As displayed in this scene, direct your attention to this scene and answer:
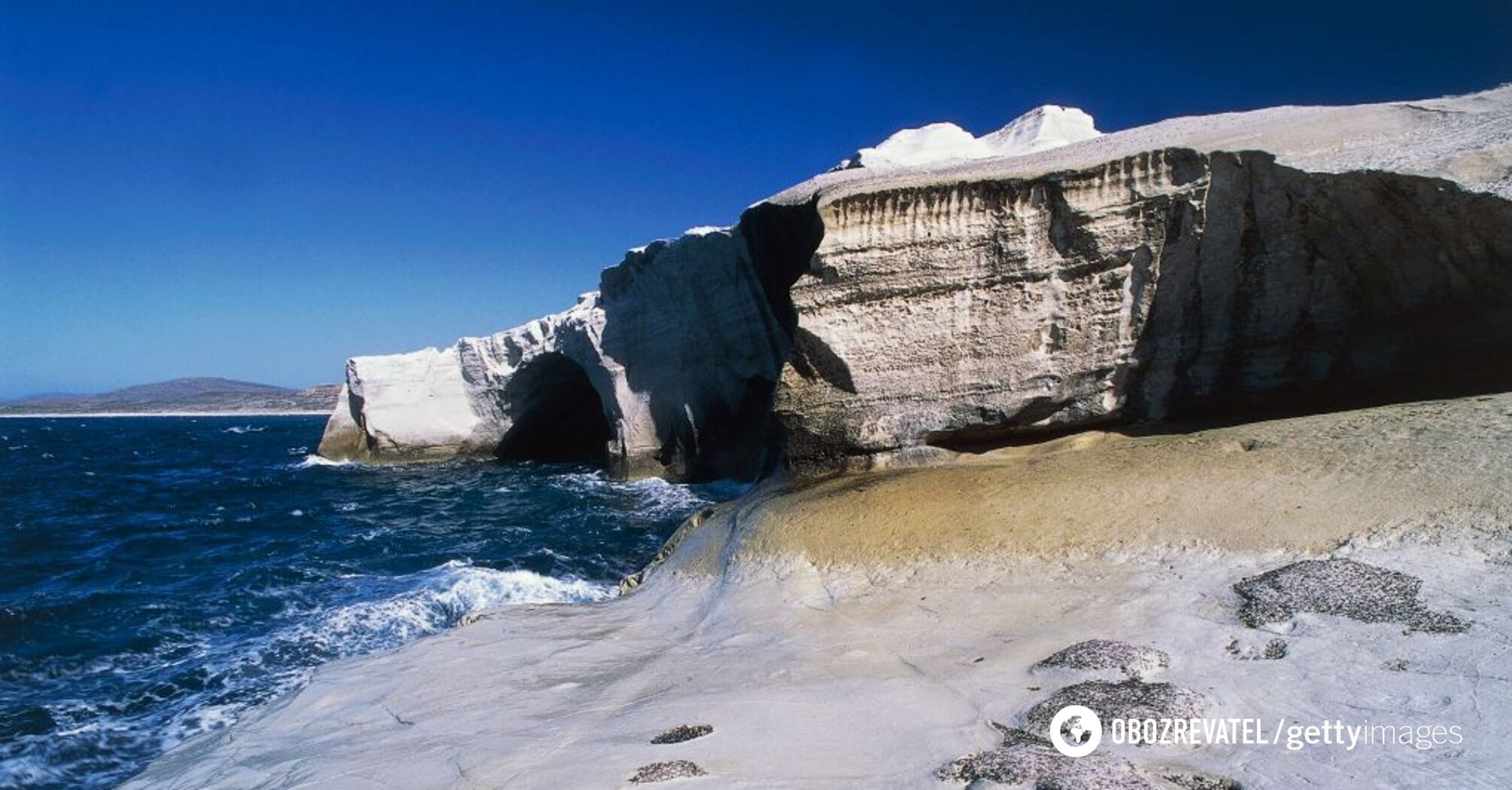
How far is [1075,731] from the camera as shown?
146 inches

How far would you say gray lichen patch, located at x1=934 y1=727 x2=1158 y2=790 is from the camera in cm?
311

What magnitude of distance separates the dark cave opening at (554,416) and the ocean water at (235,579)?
4.38 meters

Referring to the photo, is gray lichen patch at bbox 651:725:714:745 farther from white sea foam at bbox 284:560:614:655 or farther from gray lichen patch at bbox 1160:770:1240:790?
white sea foam at bbox 284:560:614:655

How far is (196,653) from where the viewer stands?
8406 mm

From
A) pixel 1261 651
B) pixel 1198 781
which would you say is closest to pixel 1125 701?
pixel 1198 781

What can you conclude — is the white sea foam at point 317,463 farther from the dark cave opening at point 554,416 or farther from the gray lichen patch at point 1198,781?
the gray lichen patch at point 1198,781

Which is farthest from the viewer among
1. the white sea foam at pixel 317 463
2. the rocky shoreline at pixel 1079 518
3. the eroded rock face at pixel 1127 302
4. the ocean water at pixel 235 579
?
the white sea foam at pixel 317 463

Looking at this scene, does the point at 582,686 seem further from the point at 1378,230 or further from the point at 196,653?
the point at 1378,230

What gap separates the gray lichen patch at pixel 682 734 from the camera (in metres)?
4.27

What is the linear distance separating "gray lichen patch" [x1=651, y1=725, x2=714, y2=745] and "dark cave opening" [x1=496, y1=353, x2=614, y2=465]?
21.9 metres

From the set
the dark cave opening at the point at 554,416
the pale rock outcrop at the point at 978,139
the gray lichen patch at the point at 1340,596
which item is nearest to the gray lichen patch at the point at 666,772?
the gray lichen patch at the point at 1340,596

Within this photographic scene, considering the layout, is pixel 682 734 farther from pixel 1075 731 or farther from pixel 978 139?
pixel 978 139

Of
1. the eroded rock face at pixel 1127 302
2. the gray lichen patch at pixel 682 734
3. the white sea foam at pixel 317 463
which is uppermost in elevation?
the eroded rock face at pixel 1127 302

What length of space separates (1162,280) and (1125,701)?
244 inches
